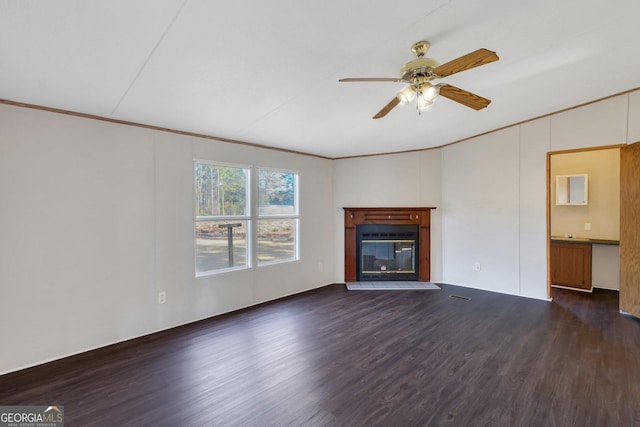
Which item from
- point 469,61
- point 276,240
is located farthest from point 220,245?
point 469,61

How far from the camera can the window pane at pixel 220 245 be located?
382 centimetres

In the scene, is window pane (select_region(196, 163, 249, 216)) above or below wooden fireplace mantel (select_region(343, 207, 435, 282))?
above

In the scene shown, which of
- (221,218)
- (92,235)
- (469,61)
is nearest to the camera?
(469,61)

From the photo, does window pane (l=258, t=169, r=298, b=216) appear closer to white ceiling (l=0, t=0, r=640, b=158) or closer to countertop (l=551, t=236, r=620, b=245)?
white ceiling (l=0, t=0, r=640, b=158)

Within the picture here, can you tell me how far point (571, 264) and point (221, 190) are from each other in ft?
18.6

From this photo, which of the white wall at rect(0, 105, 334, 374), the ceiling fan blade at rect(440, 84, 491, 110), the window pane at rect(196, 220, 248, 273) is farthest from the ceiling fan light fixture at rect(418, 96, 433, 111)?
the window pane at rect(196, 220, 248, 273)

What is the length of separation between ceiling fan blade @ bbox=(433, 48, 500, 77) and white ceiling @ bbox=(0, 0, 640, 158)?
244mm

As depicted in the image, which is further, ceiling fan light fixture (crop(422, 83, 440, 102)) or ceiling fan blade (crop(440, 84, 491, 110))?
ceiling fan blade (crop(440, 84, 491, 110))

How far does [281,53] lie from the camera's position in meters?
2.05

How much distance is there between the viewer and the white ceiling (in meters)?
1.64

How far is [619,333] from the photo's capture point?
10.6 feet

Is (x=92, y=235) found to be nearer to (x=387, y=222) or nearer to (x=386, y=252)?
(x=387, y=222)

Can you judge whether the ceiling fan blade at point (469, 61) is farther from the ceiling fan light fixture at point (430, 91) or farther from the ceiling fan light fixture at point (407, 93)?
the ceiling fan light fixture at point (407, 93)

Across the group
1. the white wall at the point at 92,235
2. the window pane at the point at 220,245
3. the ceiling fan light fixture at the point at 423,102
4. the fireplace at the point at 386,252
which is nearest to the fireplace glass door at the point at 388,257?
the fireplace at the point at 386,252
